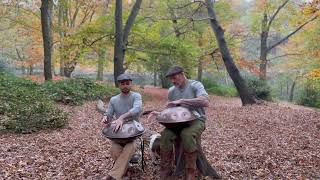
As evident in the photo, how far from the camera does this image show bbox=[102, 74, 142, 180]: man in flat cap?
5164 mm

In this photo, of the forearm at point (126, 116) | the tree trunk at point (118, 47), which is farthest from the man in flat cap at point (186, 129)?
the tree trunk at point (118, 47)

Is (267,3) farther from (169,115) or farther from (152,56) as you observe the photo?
(169,115)

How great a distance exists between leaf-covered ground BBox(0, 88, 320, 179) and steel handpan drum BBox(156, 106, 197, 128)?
115 cm

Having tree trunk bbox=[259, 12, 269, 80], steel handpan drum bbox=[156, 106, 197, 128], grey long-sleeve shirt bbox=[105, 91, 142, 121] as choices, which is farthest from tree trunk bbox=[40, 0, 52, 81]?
tree trunk bbox=[259, 12, 269, 80]

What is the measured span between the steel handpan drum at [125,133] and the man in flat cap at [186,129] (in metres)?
0.27

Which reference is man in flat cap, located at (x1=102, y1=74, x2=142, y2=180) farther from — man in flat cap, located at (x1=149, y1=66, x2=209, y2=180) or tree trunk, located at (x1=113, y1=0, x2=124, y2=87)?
tree trunk, located at (x1=113, y1=0, x2=124, y2=87)

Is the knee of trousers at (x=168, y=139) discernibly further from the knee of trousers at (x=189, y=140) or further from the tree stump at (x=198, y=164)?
the tree stump at (x=198, y=164)

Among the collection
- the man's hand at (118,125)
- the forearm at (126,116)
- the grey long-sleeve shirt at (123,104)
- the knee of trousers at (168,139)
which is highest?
the grey long-sleeve shirt at (123,104)

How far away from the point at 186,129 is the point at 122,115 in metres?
0.94

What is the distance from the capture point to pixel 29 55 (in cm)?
3309

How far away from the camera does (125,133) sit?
16.8 ft

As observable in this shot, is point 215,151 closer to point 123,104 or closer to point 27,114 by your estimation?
point 123,104

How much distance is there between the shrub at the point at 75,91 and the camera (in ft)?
45.4

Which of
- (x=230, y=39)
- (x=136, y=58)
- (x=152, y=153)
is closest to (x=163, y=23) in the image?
(x=136, y=58)
